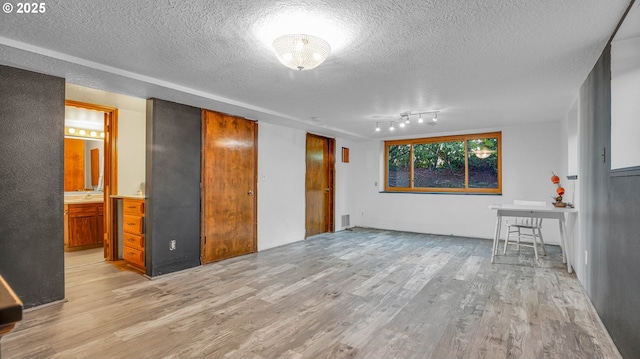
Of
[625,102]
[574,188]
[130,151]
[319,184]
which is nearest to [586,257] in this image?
[574,188]

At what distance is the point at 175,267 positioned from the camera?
12.4 feet

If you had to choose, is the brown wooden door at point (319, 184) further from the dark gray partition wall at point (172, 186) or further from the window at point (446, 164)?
the dark gray partition wall at point (172, 186)

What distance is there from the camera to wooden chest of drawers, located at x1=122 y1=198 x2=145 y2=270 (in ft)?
12.4

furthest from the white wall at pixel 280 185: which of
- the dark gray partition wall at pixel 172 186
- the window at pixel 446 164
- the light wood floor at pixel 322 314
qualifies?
the window at pixel 446 164

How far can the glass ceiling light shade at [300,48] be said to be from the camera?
2.05 metres

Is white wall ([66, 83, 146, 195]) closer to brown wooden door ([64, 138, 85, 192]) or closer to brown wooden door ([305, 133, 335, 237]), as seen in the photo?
brown wooden door ([64, 138, 85, 192])

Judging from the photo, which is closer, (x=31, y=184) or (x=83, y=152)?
(x=31, y=184)

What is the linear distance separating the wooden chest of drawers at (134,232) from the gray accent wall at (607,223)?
4418mm

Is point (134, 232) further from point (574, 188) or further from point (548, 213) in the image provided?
point (574, 188)

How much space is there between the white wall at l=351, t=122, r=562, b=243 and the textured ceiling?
165 cm

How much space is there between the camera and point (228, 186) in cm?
444

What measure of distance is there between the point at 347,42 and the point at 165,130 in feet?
8.34

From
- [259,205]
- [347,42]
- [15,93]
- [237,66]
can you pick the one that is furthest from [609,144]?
[15,93]

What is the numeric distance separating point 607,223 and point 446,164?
4.17 m
